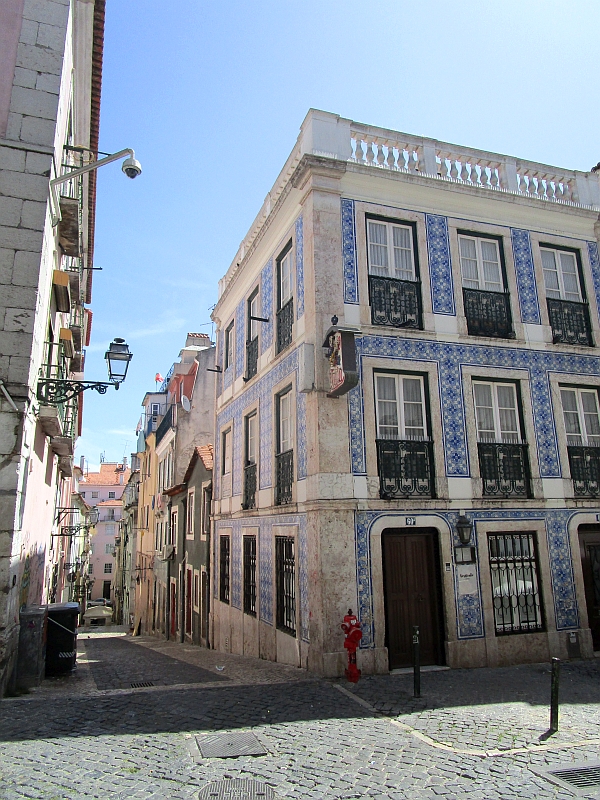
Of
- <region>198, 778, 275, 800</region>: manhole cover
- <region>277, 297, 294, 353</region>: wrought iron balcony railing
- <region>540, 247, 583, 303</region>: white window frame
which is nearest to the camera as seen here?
<region>198, 778, 275, 800</region>: manhole cover

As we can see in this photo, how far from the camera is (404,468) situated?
363 inches

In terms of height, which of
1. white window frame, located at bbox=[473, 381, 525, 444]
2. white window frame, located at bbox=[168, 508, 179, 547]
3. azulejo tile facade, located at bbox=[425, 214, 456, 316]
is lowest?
white window frame, located at bbox=[168, 508, 179, 547]

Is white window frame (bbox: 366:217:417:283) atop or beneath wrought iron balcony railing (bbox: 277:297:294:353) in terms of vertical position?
atop

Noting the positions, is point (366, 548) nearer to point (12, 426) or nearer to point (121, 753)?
point (121, 753)

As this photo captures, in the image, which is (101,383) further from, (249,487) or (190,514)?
(190,514)

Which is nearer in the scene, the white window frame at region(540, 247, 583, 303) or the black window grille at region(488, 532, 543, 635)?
the black window grille at region(488, 532, 543, 635)

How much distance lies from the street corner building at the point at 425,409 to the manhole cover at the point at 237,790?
3.59 meters

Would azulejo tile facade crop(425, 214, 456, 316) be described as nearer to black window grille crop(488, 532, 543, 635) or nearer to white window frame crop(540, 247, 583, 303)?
white window frame crop(540, 247, 583, 303)

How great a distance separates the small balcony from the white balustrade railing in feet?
15.9

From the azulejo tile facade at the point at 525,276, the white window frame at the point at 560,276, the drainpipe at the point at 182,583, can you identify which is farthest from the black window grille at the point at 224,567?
the white window frame at the point at 560,276

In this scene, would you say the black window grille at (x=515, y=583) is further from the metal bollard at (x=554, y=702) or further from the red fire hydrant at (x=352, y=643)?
the metal bollard at (x=554, y=702)

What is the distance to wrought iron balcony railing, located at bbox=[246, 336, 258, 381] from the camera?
41.7ft

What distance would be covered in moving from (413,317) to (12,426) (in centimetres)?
645

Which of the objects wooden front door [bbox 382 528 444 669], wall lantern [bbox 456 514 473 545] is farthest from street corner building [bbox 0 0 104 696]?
wall lantern [bbox 456 514 473 545]
